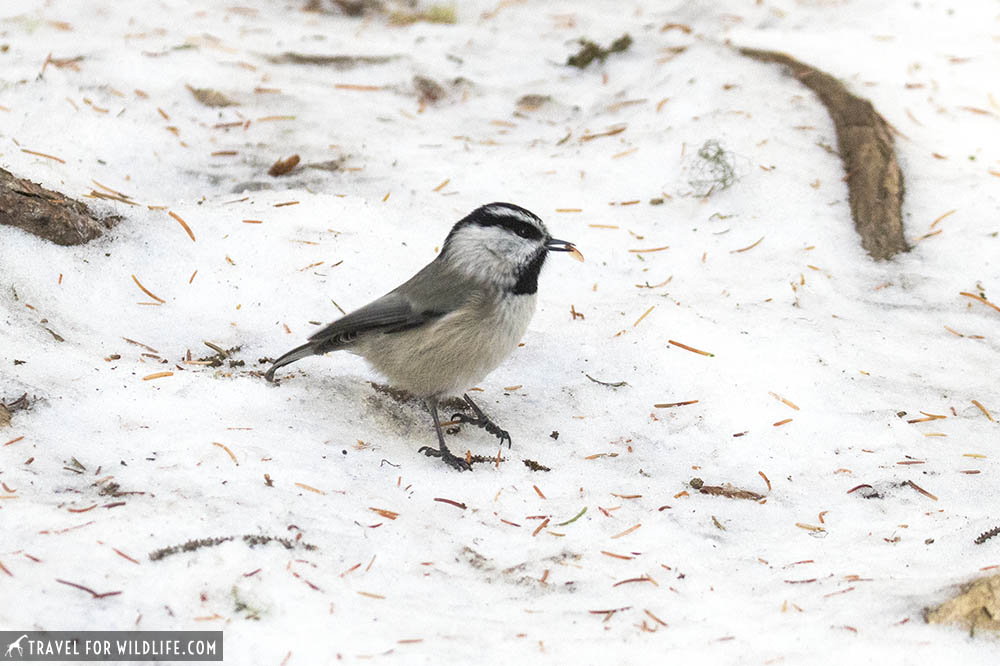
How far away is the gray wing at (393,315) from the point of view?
411cm

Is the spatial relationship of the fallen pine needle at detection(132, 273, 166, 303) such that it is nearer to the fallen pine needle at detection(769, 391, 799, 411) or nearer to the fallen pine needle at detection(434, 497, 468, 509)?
the fallen pine needle at detection(434, 497, 468, 509)

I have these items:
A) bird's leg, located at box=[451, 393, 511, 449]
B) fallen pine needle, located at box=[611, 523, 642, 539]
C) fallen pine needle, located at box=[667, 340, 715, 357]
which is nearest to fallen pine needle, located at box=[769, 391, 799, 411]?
fallen pine needle, located at box=[667, 340, 715, 357]

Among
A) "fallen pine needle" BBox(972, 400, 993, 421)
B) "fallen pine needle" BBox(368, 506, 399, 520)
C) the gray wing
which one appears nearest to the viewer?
"fallen pine needle" BBox(368, 506, 399, 520)

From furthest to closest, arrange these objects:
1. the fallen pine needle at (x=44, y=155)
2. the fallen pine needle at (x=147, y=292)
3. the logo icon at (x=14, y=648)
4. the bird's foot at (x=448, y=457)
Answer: the fallen pine needle at (x=44, y=155) → the fallen pine needle at (x=147, y=292) → the bird's foot at (x=448, y=457) → the logo icon at (x=14, y=648)

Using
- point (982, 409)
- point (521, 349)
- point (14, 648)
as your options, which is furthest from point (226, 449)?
point (982, 409)

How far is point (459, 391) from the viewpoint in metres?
4.22

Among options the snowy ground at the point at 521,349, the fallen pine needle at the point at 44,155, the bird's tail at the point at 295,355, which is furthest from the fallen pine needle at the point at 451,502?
the fallen pine needle at the point at 44,155

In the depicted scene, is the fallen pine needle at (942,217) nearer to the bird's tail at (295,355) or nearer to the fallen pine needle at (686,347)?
the fallen pine needle at (686,347)

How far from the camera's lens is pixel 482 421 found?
4391mm

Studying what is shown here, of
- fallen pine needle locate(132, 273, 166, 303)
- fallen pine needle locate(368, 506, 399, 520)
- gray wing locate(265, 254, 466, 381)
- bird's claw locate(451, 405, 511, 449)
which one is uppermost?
gray wing locate(265, 254, 466, 381)

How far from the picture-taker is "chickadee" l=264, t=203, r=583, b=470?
409 centimetres

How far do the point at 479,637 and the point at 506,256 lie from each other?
1798 mm

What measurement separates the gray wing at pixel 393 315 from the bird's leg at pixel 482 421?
554mm

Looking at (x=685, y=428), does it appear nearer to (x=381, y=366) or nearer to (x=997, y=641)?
(x=381, y=366)
